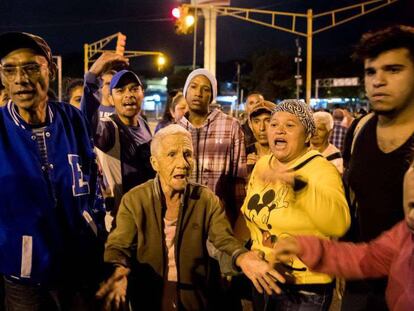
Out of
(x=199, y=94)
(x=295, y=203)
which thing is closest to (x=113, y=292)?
(x=295, y=203)

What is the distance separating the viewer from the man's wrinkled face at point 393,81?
258 centimetres

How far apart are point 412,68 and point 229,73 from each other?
331ft

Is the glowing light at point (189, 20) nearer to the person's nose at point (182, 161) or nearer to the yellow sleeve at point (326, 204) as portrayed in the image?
the person's nose at point (182, 161)

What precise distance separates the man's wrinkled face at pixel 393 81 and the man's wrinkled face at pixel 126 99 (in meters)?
2.66

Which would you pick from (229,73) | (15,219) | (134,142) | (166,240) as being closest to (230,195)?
(134,142)

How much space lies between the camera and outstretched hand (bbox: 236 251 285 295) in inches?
103

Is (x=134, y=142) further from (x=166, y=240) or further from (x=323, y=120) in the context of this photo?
(x=323, y=120)

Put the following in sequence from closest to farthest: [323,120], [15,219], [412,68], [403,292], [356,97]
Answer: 1. [403,292]
2. [15,219]
3. [412,68]
4. [323,120]
5. [356,97]

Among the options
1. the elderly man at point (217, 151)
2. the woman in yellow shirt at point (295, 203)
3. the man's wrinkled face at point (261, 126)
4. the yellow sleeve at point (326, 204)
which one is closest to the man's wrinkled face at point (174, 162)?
the woman in yellow shirt at point (295, 203)

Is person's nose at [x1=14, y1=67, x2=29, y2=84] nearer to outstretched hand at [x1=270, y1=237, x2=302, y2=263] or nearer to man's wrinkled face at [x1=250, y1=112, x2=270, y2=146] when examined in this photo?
outstretched hand at [x1=270, y1=237, x2=302, y2=263]

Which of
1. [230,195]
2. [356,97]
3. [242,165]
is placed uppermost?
[356,97]

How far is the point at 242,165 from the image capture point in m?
4.84

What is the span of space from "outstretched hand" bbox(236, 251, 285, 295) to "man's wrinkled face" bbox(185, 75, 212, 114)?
7.86 feet

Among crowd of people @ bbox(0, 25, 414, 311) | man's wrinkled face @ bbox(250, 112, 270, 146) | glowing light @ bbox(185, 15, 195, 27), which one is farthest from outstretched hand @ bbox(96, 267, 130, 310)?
glowing light @ bbox(185, 15, 195, 27)
